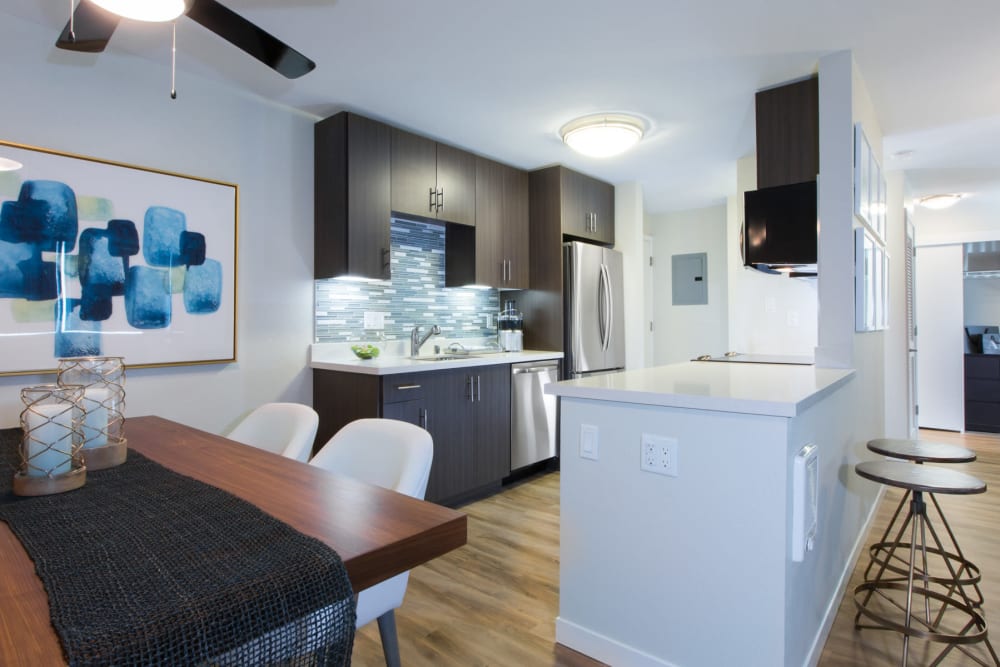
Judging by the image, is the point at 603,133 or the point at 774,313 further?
the point at 774,313

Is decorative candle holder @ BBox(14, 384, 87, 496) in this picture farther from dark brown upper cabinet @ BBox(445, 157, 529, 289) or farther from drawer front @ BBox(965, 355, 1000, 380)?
drawer front @ BBox(965, 355, 1000, 380)

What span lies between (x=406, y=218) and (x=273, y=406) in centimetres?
A: 199

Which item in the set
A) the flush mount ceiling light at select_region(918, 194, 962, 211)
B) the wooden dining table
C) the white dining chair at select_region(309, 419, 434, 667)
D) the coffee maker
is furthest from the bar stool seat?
the flush mount ceiling light at select_region(918, 194, 962, 211)

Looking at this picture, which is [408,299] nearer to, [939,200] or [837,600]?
[837,600]

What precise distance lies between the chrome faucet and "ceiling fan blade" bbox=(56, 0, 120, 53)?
2288 millimetres

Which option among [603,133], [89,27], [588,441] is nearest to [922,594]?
[588,441]

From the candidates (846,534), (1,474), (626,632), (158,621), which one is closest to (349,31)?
(1,474)

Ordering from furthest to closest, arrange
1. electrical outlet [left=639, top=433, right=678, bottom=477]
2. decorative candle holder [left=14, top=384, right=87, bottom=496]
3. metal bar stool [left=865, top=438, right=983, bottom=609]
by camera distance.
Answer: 1. metal bar stool [left=865, top=438, right=983, bottom=609]
2. electrical outlet [left=639, top=433, right=678, bottom=477]
3. decorative candle holder [left=14, top=384, right=87, bottom=496]

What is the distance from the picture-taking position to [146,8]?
1.33m

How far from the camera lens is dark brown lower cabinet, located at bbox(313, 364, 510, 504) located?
2.93 m

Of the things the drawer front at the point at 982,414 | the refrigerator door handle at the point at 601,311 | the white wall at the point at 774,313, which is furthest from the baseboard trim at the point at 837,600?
the drawer front at the point at 982,414

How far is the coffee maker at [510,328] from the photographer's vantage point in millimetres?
4254

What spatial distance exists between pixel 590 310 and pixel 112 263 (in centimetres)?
311

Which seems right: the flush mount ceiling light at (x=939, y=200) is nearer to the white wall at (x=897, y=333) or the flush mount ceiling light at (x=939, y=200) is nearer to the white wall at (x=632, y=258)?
the white wall at (x=897, y=333)
